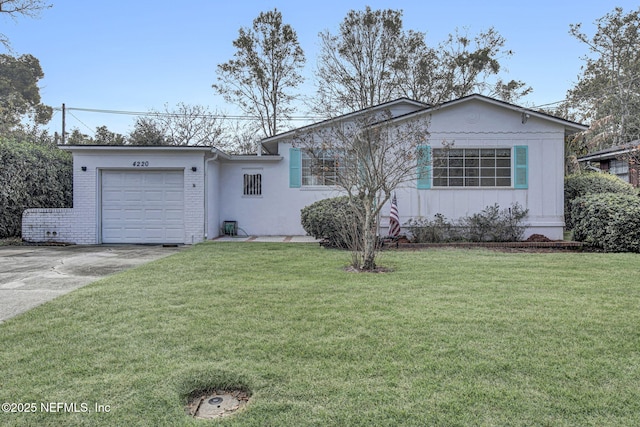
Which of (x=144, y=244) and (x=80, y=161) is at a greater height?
(x=80, y=161)

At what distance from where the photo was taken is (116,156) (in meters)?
12.2

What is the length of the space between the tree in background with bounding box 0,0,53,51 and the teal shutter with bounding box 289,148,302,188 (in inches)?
408

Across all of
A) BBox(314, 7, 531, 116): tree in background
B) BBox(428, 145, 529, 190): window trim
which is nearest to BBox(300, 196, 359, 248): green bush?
BBox(428, 145, 529, 190): window trim

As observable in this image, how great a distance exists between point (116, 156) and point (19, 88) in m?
29.4

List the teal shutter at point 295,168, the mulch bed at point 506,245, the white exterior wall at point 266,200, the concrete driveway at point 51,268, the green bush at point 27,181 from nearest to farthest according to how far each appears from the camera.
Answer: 1. the concrete driveway at point 51,268
2. the mulch bed at point 506,245
3. the green bush at point 27,181
4. the teal shutter at point 295,168
5. the white exterior wall at point 266,200

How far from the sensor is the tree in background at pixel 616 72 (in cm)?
2631

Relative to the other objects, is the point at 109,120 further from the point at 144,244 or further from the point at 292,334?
the point at 292,334

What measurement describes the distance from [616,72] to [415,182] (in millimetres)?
23855

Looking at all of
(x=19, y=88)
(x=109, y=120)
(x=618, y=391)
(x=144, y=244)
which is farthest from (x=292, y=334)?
(x=19, y=88)

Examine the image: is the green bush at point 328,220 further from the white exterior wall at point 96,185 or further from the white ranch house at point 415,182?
the white exterior wall at point 96,185

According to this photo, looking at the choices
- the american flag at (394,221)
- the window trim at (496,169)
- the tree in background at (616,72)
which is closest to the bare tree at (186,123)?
the window trim at (496,169)

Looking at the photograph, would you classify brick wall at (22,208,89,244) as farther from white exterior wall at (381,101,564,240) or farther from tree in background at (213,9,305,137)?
tree in background at (213,9,305,137)

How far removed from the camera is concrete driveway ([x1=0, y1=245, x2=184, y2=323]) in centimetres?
535

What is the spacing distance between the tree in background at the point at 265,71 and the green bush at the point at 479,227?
48.2 ft
